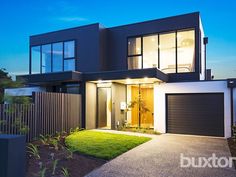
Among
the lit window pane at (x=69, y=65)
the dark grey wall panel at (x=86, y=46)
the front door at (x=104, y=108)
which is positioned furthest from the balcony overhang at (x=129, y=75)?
the lit window pane at (x=69, y=65)

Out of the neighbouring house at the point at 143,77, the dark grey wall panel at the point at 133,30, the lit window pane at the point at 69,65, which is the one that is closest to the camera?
the neighbouring house at the point at 143,77

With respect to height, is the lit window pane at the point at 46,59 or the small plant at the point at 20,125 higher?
the lit window pane at the point at 46,59

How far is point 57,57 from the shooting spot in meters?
15.9

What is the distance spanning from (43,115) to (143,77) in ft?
16.5

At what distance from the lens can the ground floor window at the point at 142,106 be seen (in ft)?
43.7

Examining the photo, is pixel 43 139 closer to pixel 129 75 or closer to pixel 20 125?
pixel 20 125

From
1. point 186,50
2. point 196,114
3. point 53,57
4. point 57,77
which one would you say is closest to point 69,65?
point 53,57

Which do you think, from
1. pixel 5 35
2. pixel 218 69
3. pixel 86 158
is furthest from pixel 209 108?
pixel 5 35

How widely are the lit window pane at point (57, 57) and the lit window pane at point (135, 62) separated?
5.13 metres

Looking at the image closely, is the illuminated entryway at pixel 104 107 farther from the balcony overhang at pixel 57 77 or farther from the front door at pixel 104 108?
the balcony overhang at pixel 57 77

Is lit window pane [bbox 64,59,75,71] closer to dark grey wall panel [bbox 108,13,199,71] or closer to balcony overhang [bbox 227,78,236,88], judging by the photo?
dark grey wall panel [bbox 108,13,199,71]

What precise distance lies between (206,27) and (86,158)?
20.5 meters

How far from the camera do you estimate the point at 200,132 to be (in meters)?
11.4

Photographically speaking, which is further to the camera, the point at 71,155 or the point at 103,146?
the point at 103,146
